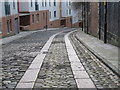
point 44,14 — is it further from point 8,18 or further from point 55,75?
point 55,75

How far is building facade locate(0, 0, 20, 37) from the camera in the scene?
85.3 ft

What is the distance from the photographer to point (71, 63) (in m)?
9.61

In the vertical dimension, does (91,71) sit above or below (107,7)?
below

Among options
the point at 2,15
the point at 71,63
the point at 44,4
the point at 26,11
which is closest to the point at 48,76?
the point at 71,63

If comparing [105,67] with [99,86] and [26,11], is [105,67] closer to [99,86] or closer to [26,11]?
[99,86]

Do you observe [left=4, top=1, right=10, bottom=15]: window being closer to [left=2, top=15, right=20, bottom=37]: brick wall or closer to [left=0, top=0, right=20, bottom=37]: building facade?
[left=0, top=0, right=20, bottom=37]: building facade

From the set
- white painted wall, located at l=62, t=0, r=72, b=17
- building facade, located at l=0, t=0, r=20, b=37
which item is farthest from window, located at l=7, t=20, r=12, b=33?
white painted wall, located at l=62, t=0, r=72, b=17

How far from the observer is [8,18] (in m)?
28.1

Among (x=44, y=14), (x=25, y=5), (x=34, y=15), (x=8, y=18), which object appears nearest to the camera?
(x=8, y=18)

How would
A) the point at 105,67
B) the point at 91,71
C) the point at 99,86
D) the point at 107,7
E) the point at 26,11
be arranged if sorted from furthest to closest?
the point at 26,11, the point at 107,7, the point at 105,67, the point at 91,71, the point at 99,86

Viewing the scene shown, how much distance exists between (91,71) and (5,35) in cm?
1997

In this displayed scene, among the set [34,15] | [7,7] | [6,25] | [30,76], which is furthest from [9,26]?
[30,76]

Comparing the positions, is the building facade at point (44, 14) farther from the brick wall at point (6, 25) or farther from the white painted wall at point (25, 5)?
the brick wall at point (6, 25)

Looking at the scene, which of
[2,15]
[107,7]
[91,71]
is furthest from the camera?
[2,15]
